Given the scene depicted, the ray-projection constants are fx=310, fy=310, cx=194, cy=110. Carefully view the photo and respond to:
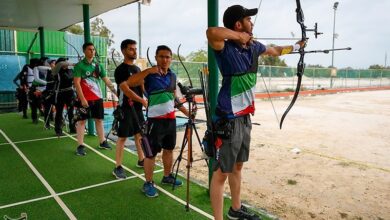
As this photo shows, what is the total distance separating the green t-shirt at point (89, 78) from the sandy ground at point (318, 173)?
181 centimetres

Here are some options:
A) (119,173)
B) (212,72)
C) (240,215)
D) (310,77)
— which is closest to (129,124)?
(119,173)

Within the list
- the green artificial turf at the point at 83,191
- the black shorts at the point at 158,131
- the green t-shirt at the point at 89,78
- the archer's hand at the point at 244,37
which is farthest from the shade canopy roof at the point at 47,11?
the archer's hand at the point at 244,37

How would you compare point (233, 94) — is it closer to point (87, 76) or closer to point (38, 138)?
point (87, 76)

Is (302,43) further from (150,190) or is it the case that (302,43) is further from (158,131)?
(150,190)

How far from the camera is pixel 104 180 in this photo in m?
3.89

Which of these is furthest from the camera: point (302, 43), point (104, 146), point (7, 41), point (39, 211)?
point (7, 41)

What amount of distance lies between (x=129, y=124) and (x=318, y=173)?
309 centimetres

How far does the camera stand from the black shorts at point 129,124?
378 centimetres

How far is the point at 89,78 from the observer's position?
4676mm

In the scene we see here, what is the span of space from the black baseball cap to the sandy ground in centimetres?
204

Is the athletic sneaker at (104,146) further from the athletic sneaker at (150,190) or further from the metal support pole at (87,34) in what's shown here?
the athletic sneaker at (150,190)

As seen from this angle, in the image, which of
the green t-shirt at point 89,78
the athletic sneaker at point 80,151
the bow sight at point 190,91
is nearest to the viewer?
the bow sight at point 190,91

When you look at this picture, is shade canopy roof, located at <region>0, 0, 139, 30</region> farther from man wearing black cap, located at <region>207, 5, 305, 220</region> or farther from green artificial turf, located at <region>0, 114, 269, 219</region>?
man wearing black cap, located at <region>207, 5, 305, 220</region>

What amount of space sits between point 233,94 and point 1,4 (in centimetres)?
657
